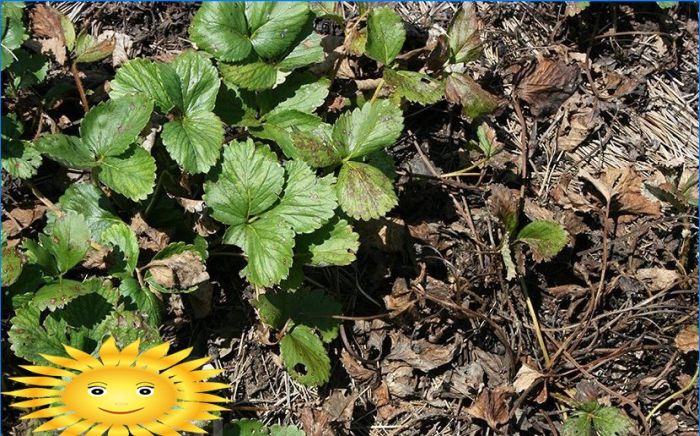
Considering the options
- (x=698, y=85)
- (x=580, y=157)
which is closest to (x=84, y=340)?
(x=580, y=157)

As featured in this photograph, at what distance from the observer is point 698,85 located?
10.3ft

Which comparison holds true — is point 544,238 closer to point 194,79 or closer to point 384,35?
point 384,35

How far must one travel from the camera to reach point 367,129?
2535 mm

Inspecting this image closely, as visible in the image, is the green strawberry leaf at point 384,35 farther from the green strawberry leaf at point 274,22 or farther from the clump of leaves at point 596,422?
the clump of leaves at point 596,422

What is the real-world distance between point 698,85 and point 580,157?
1.71ft

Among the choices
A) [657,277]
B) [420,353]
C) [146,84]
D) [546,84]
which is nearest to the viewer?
[146,84]

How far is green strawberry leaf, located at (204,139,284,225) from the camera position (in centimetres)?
250

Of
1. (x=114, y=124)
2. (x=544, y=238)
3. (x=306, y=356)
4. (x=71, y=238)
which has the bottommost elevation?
(x=306, y=356)

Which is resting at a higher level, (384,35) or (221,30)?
(221,30)

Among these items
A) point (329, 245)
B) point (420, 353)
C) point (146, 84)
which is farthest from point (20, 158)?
point (420, 353)

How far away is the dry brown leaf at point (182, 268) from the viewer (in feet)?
8.24

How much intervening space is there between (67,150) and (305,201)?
27.3 inches

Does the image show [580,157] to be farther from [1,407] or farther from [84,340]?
[1,407]

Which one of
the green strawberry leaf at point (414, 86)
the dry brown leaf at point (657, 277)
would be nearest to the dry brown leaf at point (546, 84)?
the green strawberry leaf at point (414, 86)
